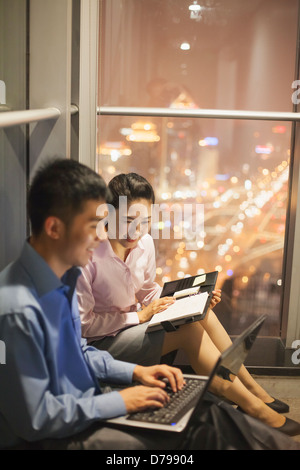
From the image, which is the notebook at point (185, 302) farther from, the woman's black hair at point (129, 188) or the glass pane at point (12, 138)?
the glass pane at point (12, 138)

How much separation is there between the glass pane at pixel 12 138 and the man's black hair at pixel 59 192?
0.48 meters

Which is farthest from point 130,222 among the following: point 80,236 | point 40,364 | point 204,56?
point 204,56

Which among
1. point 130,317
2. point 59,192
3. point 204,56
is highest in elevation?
point 204,56

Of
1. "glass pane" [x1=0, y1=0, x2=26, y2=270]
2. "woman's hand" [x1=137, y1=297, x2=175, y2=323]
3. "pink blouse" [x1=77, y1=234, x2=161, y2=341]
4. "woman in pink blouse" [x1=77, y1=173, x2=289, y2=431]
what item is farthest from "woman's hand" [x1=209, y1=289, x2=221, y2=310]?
"glass pane" [x1=0, y1=0, x2=26, y2=270]

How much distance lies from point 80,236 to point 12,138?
637mm

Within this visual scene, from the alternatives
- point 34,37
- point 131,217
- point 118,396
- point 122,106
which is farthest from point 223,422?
point 122,106

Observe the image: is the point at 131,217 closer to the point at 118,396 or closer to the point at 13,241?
the point at 13,241

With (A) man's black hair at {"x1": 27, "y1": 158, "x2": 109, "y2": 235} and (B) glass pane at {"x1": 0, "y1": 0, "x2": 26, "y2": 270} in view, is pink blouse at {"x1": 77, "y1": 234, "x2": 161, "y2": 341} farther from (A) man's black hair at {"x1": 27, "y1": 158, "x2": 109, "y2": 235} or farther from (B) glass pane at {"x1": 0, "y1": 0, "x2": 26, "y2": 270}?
(A) man's black hair at {"x1": 27, "y1": 158, "x2": 109, "y2": 235}

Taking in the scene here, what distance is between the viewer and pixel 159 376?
144 centimetres

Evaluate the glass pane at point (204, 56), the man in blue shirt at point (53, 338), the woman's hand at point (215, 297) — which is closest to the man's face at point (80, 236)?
the man in blue shirt at point (53, 338)

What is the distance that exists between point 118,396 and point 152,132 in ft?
5.87

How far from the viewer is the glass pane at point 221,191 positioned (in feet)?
9.18

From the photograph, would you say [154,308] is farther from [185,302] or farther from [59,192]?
[59,192]

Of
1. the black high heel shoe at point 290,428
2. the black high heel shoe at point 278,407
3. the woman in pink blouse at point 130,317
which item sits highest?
the woman in pink blouse at point 130,317
